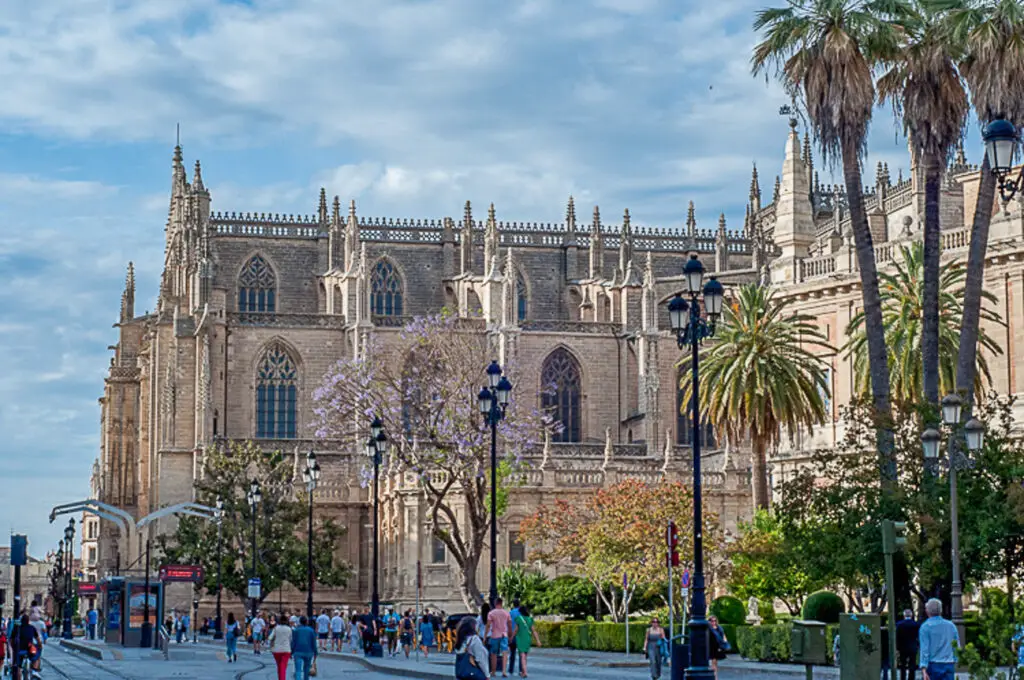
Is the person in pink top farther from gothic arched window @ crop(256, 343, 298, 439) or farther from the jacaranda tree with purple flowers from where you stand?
gothic arched window @ crop(256, 343, 298, 439)

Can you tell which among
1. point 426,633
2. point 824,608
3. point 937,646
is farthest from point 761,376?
point 937,646

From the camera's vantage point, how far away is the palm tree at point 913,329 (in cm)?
4306

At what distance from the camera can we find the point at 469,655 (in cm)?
1802

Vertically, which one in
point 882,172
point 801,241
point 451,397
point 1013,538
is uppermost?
point 882,172

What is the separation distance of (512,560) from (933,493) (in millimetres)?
33424

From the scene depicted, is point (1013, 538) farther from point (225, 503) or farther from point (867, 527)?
point (225, 503)

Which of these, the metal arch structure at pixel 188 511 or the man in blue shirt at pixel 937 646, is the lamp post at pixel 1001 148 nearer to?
the man in blue shirt at pixel 937 646

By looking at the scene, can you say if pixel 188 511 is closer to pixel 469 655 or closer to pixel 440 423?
pixel 440 423

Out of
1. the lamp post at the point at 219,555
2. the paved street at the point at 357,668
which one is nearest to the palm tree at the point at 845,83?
the paved street at the point at 357,668

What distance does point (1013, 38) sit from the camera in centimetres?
3047

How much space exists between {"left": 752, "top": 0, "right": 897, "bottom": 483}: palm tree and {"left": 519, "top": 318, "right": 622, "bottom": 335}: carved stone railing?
48.3 meters

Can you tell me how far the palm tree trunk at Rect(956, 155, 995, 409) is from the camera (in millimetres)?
31875

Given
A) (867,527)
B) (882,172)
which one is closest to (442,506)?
(867,527)

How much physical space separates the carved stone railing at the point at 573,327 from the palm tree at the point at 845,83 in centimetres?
4828
